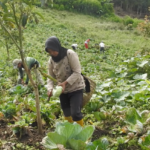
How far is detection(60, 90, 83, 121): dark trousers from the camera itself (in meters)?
3.06

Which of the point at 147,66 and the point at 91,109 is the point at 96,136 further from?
the point at 147,66

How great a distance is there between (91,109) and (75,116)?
44.5 inches

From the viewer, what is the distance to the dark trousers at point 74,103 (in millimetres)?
3057

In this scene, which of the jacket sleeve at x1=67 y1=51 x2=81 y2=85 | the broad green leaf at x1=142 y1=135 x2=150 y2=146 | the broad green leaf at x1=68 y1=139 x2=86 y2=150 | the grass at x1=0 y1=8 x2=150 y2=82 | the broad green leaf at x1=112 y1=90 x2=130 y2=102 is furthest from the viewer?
the grass at x1=0 y1=8 x2=150 y2=82

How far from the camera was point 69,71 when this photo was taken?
10.2 feet

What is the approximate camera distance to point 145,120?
3068 mm

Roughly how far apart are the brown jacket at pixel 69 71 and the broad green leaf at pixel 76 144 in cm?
92

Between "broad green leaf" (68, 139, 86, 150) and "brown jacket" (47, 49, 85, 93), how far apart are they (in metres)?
0.92

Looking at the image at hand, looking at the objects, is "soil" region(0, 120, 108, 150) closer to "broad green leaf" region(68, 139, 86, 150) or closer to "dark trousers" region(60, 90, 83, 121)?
"dark trousers" region(60, 90, 83, 121)

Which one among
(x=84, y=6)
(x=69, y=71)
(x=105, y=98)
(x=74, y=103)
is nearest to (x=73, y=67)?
(x=69, y=71)

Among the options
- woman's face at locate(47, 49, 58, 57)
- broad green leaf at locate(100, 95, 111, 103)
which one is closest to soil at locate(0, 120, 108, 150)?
broad green leaf at locate(100, 95, 111, 103)

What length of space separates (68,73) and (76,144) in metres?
1.13

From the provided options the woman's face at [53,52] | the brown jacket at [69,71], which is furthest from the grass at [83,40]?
the woman's face at [53,52]

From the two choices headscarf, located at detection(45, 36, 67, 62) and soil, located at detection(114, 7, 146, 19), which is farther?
soil, located at detection(114, 7, 146, 19)
